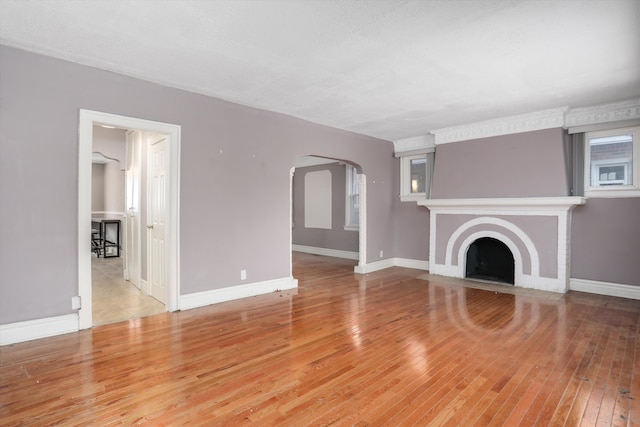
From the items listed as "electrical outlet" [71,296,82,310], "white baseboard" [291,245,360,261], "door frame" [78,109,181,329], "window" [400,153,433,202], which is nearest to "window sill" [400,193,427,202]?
"window" [400,153,433,202]

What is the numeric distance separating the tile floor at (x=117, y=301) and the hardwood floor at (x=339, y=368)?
10.9 inches

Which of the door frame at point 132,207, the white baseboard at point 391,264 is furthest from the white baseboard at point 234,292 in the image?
the white baseboard at point 391,264

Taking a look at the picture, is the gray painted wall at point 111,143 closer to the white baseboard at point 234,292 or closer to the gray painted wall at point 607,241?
the white baseboard at point 234,292

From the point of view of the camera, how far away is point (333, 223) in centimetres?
835

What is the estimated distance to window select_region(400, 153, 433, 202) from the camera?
668 cm

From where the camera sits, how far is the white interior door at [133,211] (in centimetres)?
497

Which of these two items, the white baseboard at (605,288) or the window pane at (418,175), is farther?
the window pane at (418,175)

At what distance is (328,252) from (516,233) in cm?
443

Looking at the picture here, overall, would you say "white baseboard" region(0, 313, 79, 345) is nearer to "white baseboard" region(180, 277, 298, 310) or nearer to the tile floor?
the tile floor

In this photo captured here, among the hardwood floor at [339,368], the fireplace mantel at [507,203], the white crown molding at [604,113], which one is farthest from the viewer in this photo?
the fireplace mantel at [507,203]

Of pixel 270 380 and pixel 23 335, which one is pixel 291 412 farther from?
pixel 23 335

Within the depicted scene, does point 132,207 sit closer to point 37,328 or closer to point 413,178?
point 37,328

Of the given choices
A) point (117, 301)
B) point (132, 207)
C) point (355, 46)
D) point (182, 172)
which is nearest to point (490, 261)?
point (355, 46)

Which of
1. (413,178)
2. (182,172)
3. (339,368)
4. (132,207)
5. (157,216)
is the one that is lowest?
(339,368)
